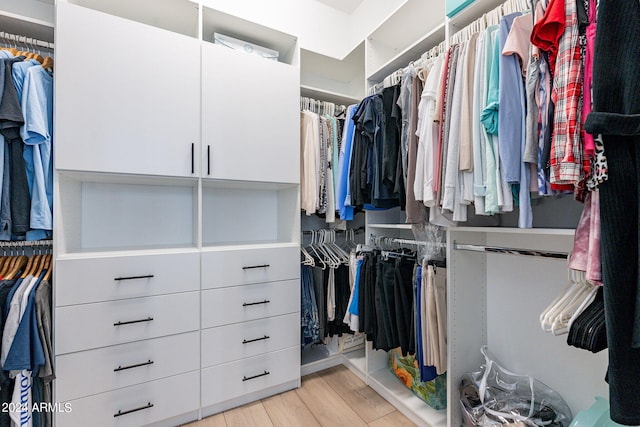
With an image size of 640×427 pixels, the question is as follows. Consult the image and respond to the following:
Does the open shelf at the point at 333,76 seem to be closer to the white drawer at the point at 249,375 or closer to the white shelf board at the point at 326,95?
the white shelf board at the point at 326,95

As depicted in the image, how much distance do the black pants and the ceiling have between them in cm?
219

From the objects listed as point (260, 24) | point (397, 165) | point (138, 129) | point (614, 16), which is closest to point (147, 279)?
point (138, 129)

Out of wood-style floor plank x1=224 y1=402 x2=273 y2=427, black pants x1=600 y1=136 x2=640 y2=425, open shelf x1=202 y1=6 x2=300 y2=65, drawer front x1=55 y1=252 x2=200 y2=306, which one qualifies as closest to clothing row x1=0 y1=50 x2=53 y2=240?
drawer front x1=55 y1=252 x2=200 y2=306

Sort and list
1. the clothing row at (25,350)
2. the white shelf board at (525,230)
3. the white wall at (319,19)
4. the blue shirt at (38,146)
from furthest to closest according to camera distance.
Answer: the white wall at (319,19), the blue shirt at (38,146), the clothing row at (25,350), the white shelf board at (525,230)

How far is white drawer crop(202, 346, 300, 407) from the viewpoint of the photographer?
1.57m

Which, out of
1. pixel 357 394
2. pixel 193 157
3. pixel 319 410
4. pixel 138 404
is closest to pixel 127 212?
pixel 193 157

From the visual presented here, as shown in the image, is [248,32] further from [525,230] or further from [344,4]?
[525,230]

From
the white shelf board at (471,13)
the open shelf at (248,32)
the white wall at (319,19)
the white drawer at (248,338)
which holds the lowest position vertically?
the white drawer at (248,338)

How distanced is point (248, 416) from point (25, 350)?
1.09 metres

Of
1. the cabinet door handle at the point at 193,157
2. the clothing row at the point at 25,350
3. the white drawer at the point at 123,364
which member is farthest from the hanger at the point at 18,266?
the cabinet door handle at the point at 193,157

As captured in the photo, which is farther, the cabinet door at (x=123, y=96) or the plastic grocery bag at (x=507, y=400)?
the cabinet door at (x=123, y=96)

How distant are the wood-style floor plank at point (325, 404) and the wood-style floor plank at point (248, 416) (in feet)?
0.84

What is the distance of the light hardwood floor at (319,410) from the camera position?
153cm

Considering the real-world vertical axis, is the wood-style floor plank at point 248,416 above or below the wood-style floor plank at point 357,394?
above
